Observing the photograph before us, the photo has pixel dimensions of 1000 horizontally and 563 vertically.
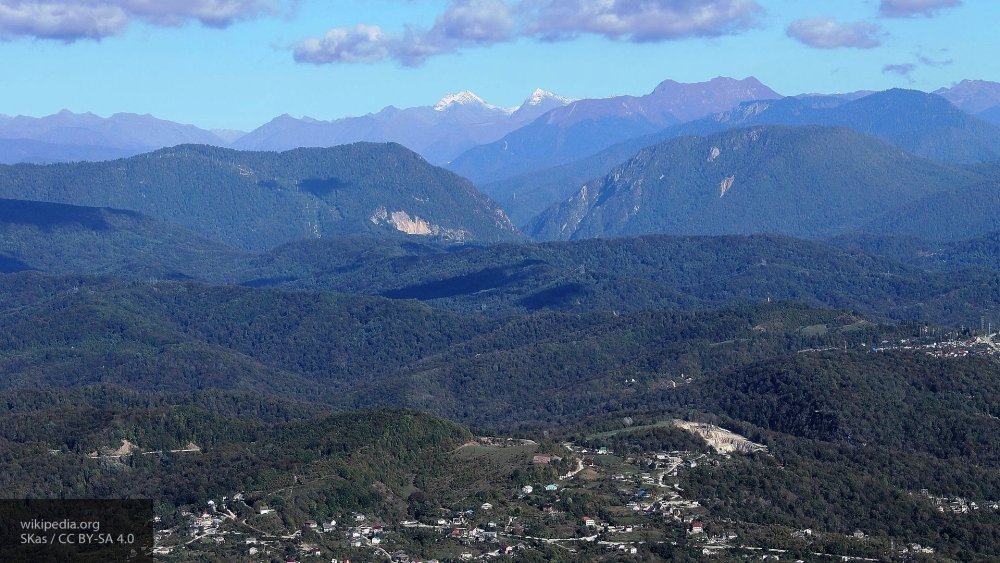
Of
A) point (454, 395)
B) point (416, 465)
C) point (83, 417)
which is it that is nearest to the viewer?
point (416, 465)

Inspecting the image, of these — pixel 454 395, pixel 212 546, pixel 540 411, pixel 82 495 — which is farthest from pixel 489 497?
pixel 454 395

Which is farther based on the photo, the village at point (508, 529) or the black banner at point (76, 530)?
the village at point (508, 529)

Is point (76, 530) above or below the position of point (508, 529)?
above

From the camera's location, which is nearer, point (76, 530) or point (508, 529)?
point (76, 530)

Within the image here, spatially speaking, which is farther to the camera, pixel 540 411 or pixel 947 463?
pixel 540 411

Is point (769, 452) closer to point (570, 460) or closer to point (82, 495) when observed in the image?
point (570, 460)

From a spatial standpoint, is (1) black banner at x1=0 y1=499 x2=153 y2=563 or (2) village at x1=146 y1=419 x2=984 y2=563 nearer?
(1) black banner at x1=0 y1=499 x2=153 y2=563

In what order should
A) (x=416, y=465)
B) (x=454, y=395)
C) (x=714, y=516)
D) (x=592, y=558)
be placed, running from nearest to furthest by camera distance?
1. (x=592, y=558)
2. (x=714, y=516)
3. (x=416, y=465)
4. (x=454, y=395)

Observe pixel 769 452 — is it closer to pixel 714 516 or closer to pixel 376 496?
pixel 714 516

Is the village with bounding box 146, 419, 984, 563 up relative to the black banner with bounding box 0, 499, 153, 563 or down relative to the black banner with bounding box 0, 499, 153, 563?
down

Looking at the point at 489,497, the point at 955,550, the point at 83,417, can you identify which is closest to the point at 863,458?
the point at 955,550

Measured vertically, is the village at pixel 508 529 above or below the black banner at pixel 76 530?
below
